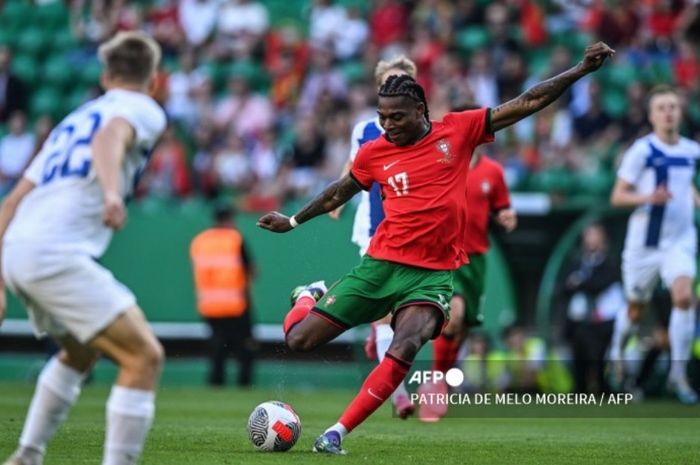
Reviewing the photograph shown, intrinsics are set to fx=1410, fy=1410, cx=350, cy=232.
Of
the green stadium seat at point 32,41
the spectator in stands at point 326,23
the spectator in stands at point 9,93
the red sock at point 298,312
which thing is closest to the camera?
the red sock at point 298,312

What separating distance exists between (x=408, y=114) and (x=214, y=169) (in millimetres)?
11034

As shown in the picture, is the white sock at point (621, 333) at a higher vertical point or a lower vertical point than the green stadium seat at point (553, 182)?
lower

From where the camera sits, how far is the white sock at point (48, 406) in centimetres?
646

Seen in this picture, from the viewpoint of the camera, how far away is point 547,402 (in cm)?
1487

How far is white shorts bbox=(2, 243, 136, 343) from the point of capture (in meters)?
6.08

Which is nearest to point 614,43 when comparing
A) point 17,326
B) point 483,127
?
point 17,326

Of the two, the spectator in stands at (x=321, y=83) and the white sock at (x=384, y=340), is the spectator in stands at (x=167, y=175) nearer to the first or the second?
the spectator in stands at (x=321, y=83)

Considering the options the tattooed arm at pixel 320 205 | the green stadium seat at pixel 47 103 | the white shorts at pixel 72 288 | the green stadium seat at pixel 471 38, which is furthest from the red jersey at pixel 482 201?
the green stadium seat at pixel 47 103

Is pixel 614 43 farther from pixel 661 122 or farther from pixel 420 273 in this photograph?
pixel 420 273

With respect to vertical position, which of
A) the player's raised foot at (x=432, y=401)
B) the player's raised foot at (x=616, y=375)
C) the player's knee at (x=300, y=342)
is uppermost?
the player's knee at (x=300, y=342)

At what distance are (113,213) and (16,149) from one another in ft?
48.8

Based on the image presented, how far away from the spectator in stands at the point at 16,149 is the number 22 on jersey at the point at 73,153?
1369cm

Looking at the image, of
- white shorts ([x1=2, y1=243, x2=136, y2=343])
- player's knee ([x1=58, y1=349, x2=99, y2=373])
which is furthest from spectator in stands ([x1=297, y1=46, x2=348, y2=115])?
white shorts ([x1=2, y1=243, x2=136, y2=343])

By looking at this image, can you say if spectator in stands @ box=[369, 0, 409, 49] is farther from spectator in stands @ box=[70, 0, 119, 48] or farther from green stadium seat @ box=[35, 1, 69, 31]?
green stadium seat @ box=[35, 1, 69, 31]
